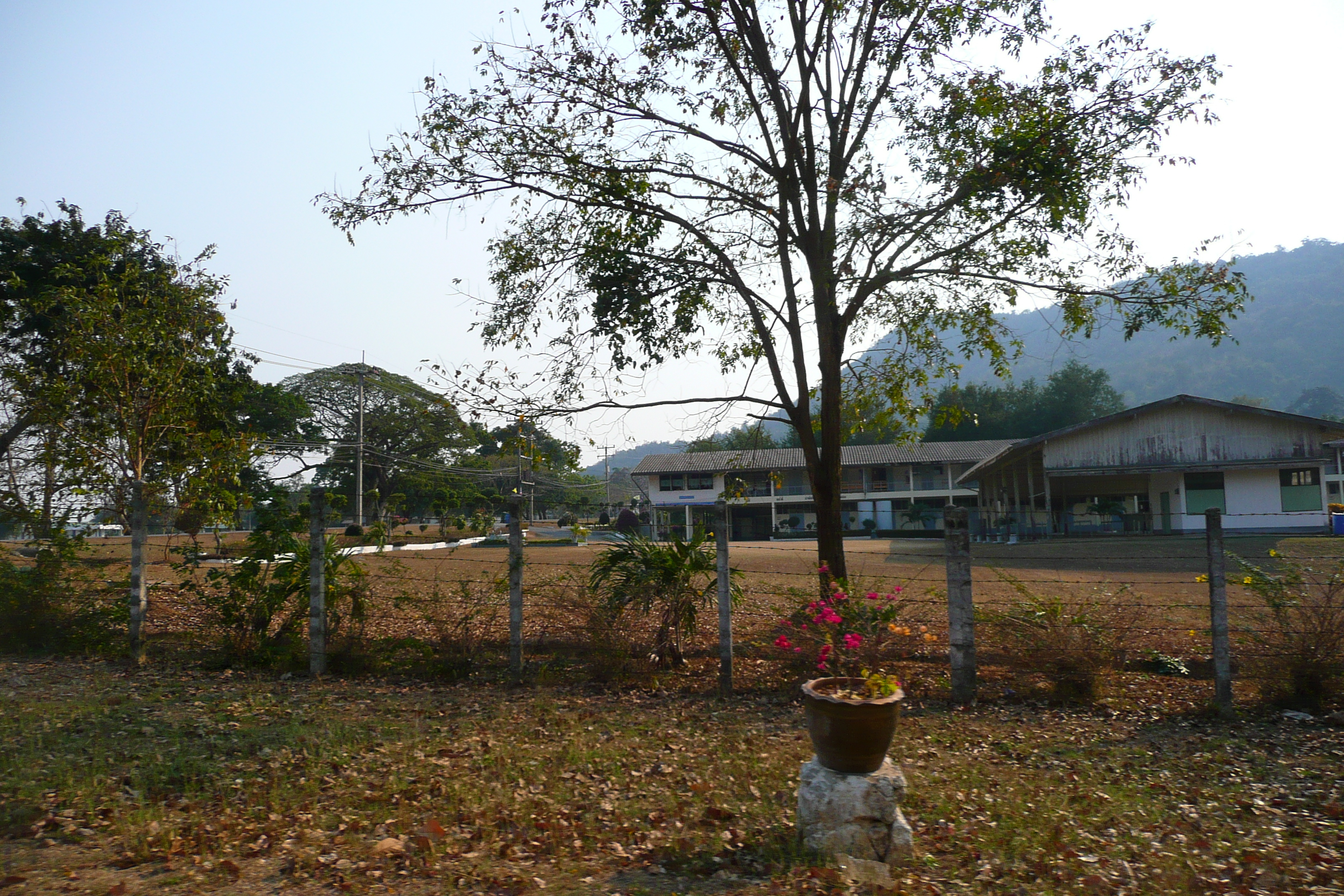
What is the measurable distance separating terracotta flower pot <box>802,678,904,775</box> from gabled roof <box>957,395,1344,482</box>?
3147 cm

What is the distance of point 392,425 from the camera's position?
186ft

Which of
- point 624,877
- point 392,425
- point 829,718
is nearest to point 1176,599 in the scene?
point 829,718

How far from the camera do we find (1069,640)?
7.50 metres

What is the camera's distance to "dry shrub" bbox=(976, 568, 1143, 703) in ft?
24.5

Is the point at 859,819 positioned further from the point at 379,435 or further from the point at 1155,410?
the point at 379,435

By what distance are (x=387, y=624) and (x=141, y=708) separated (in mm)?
3796

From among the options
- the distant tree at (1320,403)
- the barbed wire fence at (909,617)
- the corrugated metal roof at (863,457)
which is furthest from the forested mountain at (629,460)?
the distant tree at (1320,403)

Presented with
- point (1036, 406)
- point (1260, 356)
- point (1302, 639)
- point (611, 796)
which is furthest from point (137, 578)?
point (1260, 356)

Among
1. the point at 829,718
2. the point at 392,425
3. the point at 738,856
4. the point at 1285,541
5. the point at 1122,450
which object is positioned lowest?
the point at 738,856

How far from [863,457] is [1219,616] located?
51.8 m

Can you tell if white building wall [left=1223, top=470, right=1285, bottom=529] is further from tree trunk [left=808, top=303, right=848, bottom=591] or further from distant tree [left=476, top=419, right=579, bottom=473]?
distant tree [left=476, top=419, right=579, bottom=473]

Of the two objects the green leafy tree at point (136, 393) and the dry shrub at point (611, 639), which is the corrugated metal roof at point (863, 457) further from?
the dry shrub at point (611, 639)

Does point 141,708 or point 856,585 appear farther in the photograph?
point 856,585

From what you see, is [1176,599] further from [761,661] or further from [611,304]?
[611,304]
